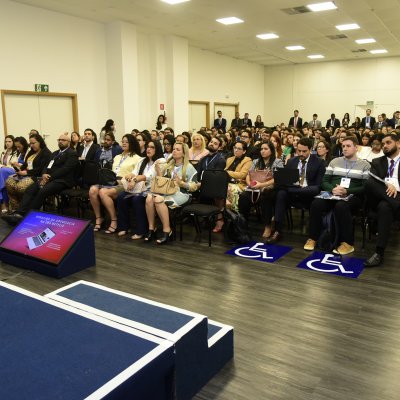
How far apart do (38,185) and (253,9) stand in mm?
6498

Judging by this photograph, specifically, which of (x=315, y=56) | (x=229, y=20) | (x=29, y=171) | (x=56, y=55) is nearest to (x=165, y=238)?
(x=29, y=171)

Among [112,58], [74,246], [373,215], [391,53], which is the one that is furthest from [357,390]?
[391,53]

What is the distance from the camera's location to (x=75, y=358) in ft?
5.33

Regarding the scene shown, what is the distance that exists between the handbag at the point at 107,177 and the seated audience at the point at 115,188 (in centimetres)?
5

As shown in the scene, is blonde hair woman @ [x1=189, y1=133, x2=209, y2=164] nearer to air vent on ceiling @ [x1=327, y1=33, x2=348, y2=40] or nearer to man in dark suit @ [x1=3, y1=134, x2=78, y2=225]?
man in dark suit @ [x1=3, y1=134, x2=78, y2=225]

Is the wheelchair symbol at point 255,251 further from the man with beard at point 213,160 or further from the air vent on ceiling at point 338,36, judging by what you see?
the air vent on ceiling at point 338,36

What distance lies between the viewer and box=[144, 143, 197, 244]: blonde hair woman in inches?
198

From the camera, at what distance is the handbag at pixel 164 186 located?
5.03m

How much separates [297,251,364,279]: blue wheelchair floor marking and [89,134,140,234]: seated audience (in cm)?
267

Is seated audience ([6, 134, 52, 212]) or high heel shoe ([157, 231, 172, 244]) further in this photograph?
seated audience ([6, 134, 52, 212])

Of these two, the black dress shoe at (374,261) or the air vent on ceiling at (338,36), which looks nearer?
the black dress shoe at (374,261)

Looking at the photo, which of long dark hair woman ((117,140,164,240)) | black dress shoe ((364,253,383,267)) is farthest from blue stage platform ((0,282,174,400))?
long dark hair woman ((117,140,164,240))

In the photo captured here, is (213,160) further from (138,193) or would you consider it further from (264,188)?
(138,193)

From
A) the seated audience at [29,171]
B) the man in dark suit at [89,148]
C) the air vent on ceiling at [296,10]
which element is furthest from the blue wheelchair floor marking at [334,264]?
the air vent on ceiling at [296,10]
